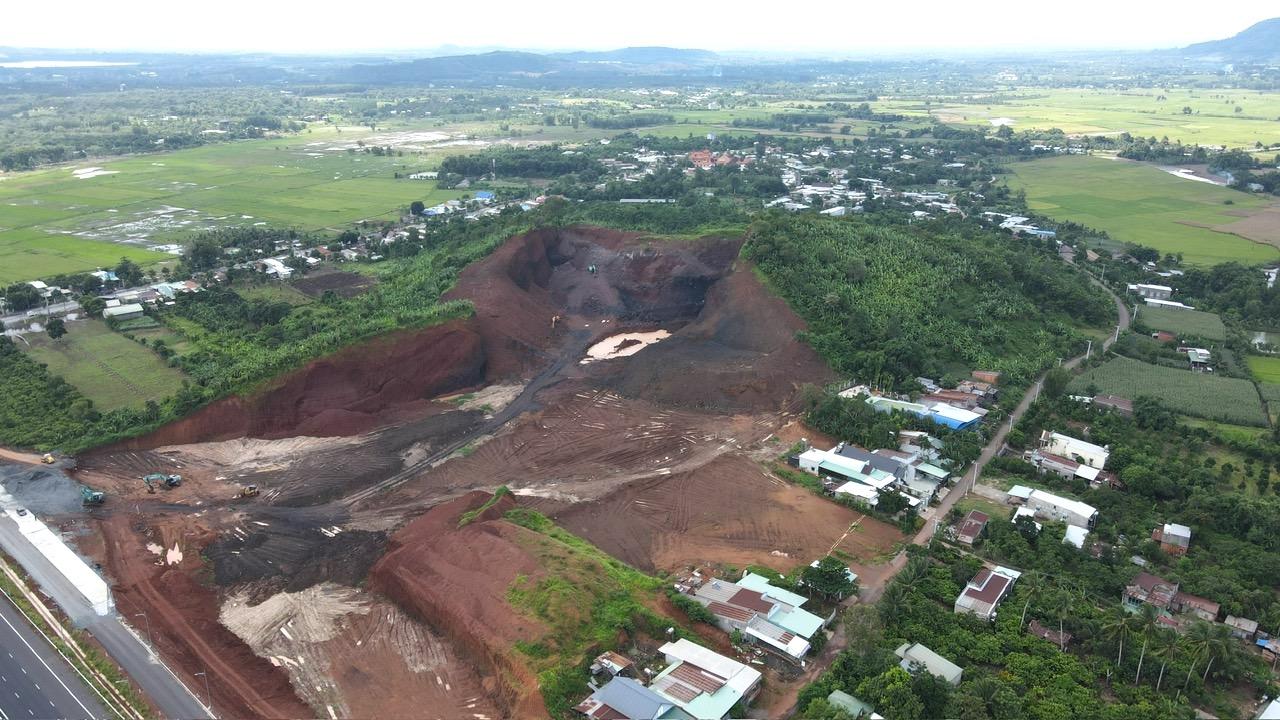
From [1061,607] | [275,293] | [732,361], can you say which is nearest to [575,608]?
[1061,607]

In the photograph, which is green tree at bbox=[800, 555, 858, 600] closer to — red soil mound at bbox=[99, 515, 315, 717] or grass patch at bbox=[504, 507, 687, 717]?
grass patch at bbox=[504, 507, 687, 717]

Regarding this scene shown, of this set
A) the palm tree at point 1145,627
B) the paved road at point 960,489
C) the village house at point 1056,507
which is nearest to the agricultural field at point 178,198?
the paved road at point 960,489

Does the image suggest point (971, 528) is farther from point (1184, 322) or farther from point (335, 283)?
point (335, 283)

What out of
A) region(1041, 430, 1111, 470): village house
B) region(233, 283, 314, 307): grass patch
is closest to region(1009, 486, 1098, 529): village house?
region(1041, 430, 1111, 470): village house

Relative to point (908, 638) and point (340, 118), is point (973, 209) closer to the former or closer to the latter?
point (908, 638)

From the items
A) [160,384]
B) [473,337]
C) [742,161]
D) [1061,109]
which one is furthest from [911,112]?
[160,384]

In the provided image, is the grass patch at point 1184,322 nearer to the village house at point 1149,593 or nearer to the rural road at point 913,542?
the rural road at point 913,542
